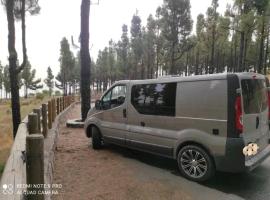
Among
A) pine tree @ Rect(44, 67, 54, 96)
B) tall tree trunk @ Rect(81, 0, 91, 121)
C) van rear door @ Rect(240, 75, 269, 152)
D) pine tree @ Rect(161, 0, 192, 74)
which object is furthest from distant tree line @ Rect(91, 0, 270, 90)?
pine tree @ Rect(44, 67, 54, 96)

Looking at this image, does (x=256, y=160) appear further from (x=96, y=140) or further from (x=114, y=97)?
(x=96, y=140)

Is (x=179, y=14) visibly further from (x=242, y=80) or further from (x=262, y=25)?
(x=242, y=80)

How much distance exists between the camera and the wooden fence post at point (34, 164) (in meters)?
3.01

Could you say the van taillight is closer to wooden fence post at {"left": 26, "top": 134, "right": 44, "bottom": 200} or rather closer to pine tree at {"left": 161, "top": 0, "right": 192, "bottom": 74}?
wooden fence post at {"left": 26, "top": 134, "right": 44, "bottom": 200}

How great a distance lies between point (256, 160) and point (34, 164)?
441 cm

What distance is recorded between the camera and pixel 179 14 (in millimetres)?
36219

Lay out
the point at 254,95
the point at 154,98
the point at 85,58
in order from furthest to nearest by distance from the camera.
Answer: the point at 85,58, the point at 154,98, the point at 254,95

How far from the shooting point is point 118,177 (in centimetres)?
614

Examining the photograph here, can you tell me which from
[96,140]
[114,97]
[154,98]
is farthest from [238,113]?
[96,140]

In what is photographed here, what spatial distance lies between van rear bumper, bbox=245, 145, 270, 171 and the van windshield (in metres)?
0.91

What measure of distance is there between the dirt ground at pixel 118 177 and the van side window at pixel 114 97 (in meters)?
1.33

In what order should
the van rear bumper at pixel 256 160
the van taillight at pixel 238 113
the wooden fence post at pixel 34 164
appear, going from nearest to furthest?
the wooden fence post at pixel 34 164
the van taillight at pixel 238 113
the van rear bumper at pixel 256 160

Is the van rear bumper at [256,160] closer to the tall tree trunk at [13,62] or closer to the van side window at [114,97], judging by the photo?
the van side window at [114,97]

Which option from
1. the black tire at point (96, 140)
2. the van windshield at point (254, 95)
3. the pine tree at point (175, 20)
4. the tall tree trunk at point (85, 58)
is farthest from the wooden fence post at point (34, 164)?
the pine tree at point (175, 20)
